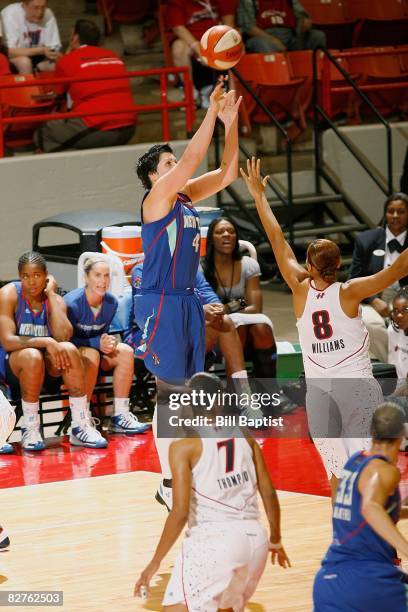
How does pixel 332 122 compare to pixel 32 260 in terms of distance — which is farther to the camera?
pixel 332 122

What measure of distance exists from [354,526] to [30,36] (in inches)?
339

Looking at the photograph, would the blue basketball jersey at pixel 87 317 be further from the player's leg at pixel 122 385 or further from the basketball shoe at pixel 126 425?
the basketball shoe at pixel 126 425

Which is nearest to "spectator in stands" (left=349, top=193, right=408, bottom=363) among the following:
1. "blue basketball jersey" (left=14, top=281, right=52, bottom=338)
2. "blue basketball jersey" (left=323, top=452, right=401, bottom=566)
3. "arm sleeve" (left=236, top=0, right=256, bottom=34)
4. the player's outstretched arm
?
"blue basketball jersey" (left=14, top=281, right=52, bottom=338)

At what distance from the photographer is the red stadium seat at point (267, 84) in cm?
1251

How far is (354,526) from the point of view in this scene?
4066 mm

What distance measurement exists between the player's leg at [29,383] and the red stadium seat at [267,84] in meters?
5.17

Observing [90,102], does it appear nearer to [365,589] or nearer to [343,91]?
[343,91]

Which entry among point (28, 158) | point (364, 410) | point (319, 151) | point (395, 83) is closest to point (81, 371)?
point (364, 410)

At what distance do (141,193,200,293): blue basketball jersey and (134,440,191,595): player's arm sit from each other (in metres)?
1.67

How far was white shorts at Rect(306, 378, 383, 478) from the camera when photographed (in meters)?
5.79

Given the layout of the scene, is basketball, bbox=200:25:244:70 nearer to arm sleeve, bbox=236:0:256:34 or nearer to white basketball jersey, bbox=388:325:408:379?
white basketball jersey, bbox=388:325:408:379

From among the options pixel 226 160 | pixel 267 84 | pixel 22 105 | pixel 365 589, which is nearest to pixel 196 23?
pixel 267 84

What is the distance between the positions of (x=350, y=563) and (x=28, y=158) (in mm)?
7721

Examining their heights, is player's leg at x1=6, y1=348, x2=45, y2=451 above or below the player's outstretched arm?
below
